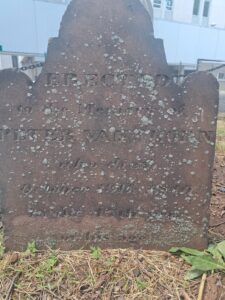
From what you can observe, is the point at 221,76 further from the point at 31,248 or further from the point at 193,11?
the point at 31,248

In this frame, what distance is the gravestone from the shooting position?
1706mm

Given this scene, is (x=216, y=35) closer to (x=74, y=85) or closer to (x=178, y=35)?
(x=178, y=35)

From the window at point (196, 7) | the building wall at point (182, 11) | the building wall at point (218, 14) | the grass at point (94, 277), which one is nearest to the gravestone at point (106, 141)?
the grass at point (94, 277)

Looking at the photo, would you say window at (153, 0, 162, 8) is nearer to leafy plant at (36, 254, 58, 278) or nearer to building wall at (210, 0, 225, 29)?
building wall at (210, 0, 225, 29)

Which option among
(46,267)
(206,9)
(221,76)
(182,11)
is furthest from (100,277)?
(221,76)

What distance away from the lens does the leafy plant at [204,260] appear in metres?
1.78

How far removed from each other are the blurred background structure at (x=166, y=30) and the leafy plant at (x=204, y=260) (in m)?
9.84

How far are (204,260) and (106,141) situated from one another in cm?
92

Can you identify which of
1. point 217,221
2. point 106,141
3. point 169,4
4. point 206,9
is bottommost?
point 217,221

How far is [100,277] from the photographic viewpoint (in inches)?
70.7

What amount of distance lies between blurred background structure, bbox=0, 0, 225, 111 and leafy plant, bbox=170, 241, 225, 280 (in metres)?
9.84

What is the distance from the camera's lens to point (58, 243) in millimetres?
2074

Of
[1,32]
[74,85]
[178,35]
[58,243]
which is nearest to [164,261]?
[58,243]

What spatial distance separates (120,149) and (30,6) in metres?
11.3
